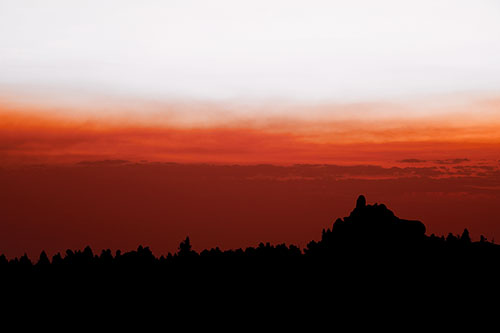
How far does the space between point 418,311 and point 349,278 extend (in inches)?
821

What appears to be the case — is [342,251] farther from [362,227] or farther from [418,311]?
[418,311]

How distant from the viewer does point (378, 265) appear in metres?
192

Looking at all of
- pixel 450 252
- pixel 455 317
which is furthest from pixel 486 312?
pixel 450 252

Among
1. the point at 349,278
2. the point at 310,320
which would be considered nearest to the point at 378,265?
the point at 349,278

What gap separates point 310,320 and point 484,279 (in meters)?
45.7

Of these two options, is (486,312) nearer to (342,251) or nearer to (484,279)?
(484,279)

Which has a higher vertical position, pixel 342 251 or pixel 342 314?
pixel 342 251

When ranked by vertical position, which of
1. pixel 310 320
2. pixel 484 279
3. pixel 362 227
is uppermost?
pixel 362 227

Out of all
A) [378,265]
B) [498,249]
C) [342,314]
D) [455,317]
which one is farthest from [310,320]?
[498,249]

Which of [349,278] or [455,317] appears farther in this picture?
[349,278]

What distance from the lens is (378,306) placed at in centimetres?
18525

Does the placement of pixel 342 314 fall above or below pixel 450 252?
below

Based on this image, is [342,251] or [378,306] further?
[342,251]

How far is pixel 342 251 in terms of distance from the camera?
199 metres
